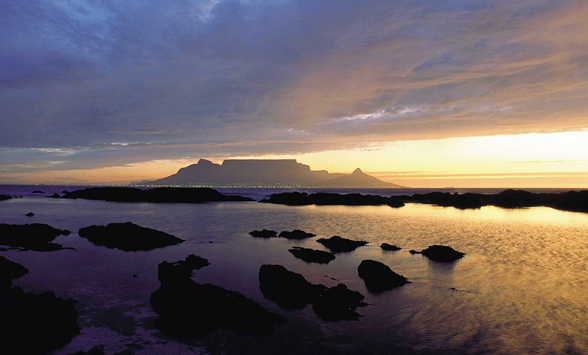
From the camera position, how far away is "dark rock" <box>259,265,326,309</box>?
12.0m

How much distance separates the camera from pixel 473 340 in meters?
9.33

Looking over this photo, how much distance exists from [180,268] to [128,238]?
10.1 meters

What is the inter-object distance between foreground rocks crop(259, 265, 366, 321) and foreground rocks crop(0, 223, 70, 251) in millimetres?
16450

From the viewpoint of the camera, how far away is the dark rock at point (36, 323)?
829 centimetres

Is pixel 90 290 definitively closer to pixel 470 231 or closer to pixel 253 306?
pixel 253 306

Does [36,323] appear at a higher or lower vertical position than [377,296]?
higher

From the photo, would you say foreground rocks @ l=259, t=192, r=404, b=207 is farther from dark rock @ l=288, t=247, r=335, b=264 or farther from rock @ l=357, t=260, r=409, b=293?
rock @ l=357, t=260, r=409, b=293

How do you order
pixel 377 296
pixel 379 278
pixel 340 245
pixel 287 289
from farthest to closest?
pixel 340 245 < pixel 379 278 < pixel 377 296 < pixel 287 289

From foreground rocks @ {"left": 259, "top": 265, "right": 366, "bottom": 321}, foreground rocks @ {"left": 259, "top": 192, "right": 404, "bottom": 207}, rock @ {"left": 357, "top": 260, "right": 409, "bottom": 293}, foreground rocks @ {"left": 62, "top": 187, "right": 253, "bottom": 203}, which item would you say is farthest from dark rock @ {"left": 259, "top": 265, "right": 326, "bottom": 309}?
foreground rocks @ {"left": 62, "top": 187, "right": 253, "bottom": 203}

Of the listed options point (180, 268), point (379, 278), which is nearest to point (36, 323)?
point (180, 268)

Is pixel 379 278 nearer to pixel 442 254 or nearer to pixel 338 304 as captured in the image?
pixel 338 304

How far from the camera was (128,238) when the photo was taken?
2331 centimetres

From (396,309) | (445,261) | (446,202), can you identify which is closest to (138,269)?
(396,309)

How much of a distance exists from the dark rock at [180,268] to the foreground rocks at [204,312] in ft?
4.78
